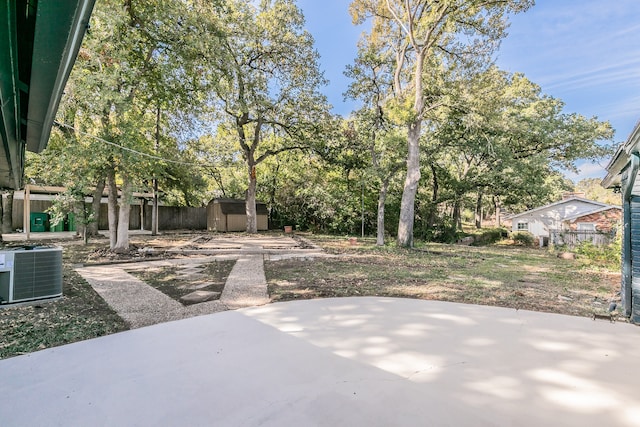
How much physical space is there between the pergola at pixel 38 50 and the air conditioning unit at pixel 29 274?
76.9 inches

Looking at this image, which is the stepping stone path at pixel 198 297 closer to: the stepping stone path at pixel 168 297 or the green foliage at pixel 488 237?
the stepping stone path at pixel 168 297

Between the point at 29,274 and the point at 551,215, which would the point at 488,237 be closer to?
the point at 551,215

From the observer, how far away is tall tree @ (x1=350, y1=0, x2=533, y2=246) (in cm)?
1023

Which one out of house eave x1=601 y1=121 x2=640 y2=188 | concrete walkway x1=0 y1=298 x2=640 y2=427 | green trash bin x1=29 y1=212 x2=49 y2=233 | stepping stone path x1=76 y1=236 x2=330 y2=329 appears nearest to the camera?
concrete walkway x1=0 y1=298 x2=640 y2=427

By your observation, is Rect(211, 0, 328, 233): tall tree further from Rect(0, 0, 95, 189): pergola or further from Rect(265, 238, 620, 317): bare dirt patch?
Rect(0, 0, 95, 189): pergola

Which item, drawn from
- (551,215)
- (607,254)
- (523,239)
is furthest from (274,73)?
(551,215)

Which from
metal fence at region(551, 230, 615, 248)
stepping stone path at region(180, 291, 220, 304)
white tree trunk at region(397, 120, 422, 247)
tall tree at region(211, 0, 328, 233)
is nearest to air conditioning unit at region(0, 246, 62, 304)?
stepping stone path at region(180, 291, 220, 304)

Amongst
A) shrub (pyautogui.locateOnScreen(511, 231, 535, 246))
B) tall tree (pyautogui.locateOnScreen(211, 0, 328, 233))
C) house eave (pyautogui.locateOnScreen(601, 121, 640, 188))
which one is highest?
tall tree (pyautogui.locateOnScreen(211, 0, 328, 233))

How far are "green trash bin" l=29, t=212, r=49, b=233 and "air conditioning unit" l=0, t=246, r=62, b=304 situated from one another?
15.7 m

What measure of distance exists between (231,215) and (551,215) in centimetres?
2030

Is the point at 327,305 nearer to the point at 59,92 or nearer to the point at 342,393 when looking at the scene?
the point at 342,393

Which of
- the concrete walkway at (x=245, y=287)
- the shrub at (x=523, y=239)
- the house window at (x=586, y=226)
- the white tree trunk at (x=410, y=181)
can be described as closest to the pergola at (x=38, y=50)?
the concrete walkway at (x=245, y=287)

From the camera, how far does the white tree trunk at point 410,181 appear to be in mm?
11102

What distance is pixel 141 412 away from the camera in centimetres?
177
